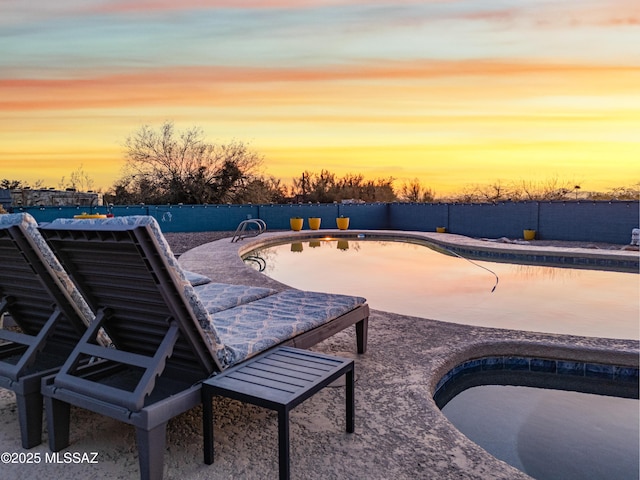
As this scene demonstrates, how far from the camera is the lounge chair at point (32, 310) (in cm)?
207

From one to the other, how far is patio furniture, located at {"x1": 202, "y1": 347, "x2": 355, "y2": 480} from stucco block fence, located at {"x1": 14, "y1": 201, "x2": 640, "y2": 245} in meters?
11.3

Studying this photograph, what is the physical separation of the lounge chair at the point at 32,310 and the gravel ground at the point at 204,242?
704 cm

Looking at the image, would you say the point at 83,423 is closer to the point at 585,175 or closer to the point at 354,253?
the point at 354,253

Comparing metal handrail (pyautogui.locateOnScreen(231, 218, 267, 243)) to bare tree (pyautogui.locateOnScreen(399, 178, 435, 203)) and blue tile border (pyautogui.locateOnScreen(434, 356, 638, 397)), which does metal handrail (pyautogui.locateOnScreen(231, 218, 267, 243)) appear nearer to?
blue tile border (pyautogui.locateOnScreen(434, 356, 638, 397))

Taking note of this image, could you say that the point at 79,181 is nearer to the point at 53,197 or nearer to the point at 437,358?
the point at 53,197

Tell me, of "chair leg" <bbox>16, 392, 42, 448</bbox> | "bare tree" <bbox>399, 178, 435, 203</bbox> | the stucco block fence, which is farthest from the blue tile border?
"bare tree" <bbox>399, 178, 435, 203</bbox>

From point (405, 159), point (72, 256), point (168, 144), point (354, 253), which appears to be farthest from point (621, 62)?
point (168, 144)

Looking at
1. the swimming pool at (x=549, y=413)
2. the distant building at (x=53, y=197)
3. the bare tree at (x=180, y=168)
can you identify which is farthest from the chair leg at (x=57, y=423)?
the bare tree at (x=180, y=168)

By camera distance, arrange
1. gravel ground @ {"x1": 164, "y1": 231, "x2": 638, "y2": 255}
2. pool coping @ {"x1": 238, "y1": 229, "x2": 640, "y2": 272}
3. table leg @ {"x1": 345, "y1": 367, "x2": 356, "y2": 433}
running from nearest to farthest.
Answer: table leg @ {"x1": 345, "y1": 367, "x2": 356, "y2": 433}, pool coping @ {"x1": 238, "y1": 229, "x2": 640, "y2": 272}, gravel ground @ {"x1": 164, "y1": 231, "x2": 638, "y2": 255}

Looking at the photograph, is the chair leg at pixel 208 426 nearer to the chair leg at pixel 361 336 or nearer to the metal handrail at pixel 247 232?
the chair leg at pixel 361 336

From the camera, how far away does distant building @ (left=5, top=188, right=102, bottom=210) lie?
15.3m

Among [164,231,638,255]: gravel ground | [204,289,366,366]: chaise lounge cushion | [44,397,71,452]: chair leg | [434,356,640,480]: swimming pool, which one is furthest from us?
[164,231,638,255]: gravel ground

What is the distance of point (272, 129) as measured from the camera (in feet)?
55.4

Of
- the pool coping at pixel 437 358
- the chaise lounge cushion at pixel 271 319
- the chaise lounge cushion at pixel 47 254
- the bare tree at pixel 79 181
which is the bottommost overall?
the pool coping at pixel 437 358
